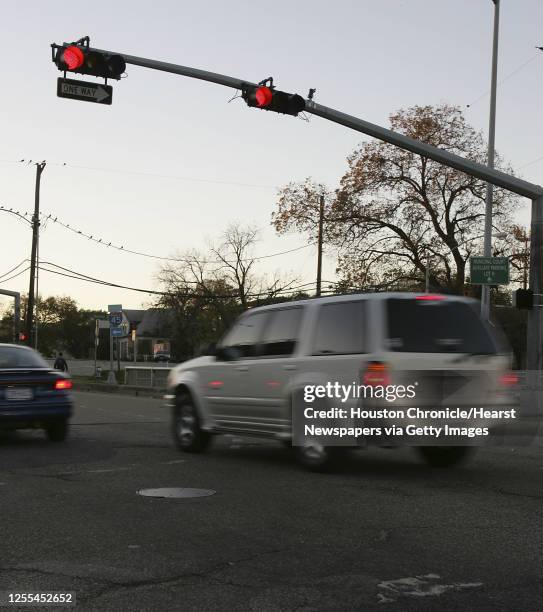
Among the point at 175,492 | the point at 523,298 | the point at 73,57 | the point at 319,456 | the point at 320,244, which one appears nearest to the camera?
the point at 175,492

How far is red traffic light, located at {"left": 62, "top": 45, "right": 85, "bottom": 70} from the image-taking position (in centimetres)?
1417

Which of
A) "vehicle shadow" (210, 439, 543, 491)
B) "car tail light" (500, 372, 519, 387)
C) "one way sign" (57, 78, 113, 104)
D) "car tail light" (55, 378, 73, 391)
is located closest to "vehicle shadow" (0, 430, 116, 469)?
"car tail light" (55, 378, 73, 391)

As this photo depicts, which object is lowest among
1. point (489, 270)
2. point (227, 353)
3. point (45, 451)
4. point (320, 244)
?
point (45, 451)

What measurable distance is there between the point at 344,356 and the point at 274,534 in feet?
9.76

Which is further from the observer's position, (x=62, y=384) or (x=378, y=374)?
(x=62, y=384)

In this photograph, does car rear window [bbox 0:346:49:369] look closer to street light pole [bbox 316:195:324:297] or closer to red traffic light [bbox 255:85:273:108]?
red traffic light [bbox 255:85:273:108]

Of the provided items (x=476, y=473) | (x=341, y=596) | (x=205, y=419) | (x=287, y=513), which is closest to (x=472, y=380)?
(x=476, y=473)

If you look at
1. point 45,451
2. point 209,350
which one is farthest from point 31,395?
point 209,350

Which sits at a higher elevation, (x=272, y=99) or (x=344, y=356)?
(x=272, y=99)

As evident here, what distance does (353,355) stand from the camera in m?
8.82

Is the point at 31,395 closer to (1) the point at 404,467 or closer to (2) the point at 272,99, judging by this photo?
(1) the point at 404,467

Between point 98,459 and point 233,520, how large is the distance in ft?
14.6

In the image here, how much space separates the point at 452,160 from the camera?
1742cm

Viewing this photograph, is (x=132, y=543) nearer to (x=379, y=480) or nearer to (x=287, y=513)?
(x=287, y=513)
